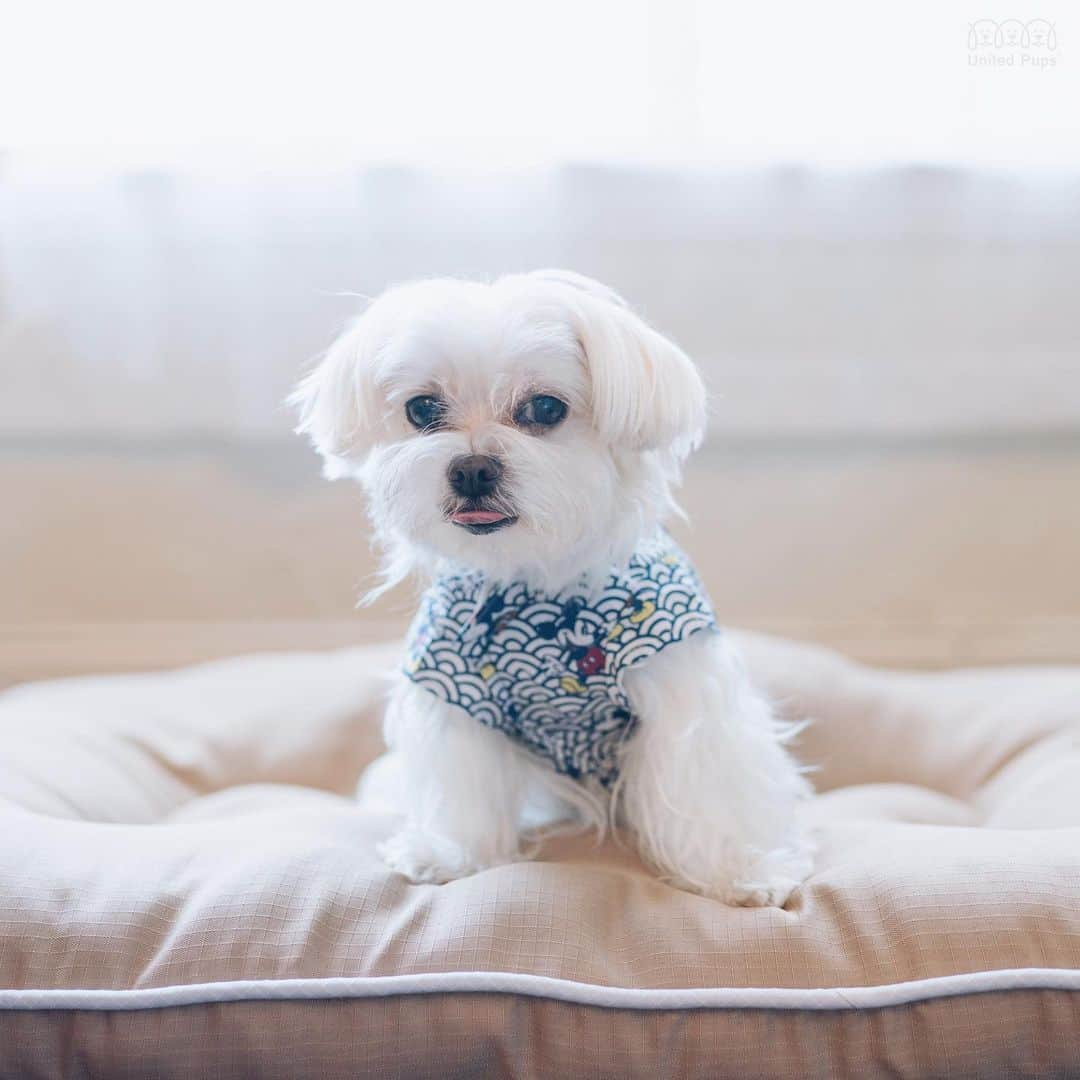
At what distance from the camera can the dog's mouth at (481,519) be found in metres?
1.15

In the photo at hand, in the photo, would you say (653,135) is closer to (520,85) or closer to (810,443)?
(520,85)

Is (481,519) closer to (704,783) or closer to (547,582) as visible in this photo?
(547,582)

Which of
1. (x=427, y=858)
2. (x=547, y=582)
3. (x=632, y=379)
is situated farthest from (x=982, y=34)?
(x=427, y=858)

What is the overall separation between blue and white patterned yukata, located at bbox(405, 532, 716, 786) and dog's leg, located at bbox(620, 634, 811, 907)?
31 millimetres

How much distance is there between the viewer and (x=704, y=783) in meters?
1.25

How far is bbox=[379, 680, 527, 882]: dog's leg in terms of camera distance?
1274 millimetres

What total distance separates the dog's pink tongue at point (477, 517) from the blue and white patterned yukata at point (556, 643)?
6.0 inches

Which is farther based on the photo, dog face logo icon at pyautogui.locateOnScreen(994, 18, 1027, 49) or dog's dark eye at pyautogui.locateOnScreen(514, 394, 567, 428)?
dog face logo icon at pyautogui.locateOnScreen(994, 18, 1027, 49)

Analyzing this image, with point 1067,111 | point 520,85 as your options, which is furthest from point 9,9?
point 1067,111

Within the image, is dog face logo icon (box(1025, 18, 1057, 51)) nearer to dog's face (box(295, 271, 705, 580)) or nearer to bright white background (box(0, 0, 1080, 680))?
bright white background (box(0, 0, 1080, 680))

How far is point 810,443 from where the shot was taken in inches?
88.4

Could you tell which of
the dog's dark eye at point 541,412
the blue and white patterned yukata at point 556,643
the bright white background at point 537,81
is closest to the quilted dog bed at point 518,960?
the blue and white patterned yukata at point 556,643

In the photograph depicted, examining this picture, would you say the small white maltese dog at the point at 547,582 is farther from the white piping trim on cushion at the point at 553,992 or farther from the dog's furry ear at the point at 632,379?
the white piping trim on cushion at the point at 553,992

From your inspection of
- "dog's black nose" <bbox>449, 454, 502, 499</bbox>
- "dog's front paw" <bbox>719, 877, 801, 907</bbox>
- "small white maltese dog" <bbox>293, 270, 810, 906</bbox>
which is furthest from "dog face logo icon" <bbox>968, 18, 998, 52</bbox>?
"dog's front paw" <bbox>719, 877, 801, 907</bbox>
